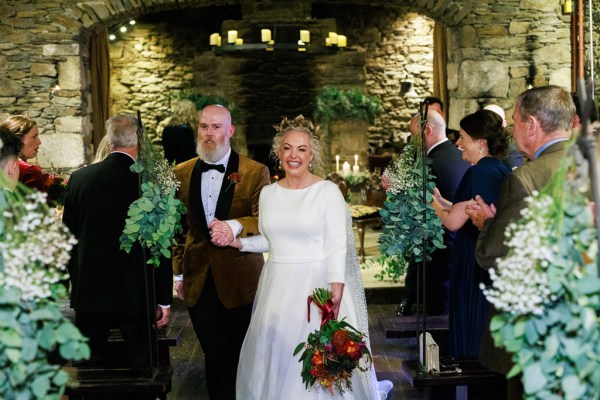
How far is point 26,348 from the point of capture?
200cm

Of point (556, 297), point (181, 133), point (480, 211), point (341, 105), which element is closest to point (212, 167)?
point (480, 211)

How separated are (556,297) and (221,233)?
223cm

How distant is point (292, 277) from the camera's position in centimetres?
384

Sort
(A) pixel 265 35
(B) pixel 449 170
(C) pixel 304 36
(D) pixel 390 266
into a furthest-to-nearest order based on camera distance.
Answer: (C) pixel 304 36 → (A) pixel 265 35 → (D) pixel 390 266 → (B) pixel 449 170

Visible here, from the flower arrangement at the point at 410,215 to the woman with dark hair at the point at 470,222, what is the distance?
3.7 inches

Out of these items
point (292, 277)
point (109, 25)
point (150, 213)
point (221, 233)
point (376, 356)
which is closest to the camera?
point (150, 213)

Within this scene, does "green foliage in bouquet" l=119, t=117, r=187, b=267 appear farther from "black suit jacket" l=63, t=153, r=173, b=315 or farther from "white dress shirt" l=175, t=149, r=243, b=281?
"white dress shirt" l=175, t=149, r=243, b=281

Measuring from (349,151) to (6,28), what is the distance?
19.2 ft

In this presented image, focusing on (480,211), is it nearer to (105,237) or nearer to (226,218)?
(226,218)

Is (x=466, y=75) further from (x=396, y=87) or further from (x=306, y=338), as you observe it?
(x=396, y=87)

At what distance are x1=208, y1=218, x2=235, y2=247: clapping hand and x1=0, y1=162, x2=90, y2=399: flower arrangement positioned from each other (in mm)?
1833

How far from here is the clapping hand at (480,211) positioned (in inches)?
140

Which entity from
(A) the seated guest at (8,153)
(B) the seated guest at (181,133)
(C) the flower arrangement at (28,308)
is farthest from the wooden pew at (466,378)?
(B) the seated guest at (181,133)

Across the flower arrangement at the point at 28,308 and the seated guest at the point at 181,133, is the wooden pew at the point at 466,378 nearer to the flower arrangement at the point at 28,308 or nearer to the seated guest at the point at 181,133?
the flower arrangement at the point at 28,308
